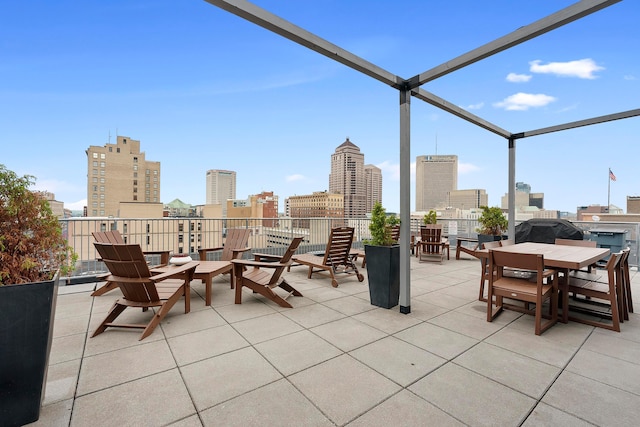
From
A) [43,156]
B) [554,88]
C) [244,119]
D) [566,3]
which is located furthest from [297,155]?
[566,3]

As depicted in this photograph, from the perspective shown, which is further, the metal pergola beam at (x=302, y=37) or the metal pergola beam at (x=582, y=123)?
the metal pergola beam at (x=582, y=123)

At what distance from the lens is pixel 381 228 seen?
12.8ft

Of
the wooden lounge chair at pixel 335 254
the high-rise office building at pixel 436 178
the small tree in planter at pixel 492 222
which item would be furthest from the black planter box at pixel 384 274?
the high-rise office building at pixel 436 178

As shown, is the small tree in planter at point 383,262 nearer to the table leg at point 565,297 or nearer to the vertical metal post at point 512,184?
the table leg at point 565,297

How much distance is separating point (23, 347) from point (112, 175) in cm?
9011

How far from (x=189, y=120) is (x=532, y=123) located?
37.4 m

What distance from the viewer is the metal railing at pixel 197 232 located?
5578 millimetres

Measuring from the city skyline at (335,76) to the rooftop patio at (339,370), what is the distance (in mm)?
1470

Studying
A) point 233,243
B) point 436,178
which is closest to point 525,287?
point 233,243

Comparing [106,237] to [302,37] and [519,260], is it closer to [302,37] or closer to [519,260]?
[302,37]

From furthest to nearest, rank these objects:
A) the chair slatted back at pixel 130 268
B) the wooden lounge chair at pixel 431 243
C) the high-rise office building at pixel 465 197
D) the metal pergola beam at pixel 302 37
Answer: the high-rise office building at pixel 465 197
the wooden lounge chair at pixel 431 243
the chair slatted back at pixel 130 268
the metal pergola beam at pixel 302 37

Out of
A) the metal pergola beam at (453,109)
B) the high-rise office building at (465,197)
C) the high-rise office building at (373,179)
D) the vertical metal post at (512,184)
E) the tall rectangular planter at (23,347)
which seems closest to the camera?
the tall rectangular planter at (23,347)

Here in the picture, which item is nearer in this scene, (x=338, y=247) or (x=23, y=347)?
(x=23, y=347)

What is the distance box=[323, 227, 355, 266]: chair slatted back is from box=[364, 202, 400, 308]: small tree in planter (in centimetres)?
143
